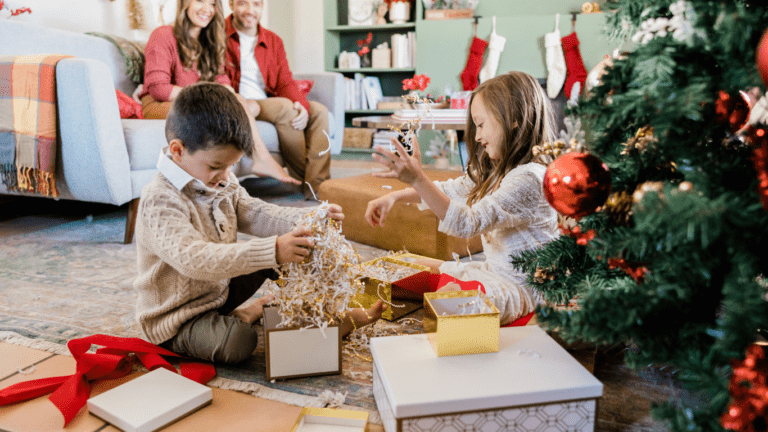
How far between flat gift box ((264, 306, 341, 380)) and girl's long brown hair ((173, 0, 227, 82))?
2.00 m

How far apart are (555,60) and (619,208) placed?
3523mm

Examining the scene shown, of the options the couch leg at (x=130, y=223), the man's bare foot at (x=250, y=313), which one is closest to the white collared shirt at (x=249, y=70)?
the couch leg at (x=130, y=223)

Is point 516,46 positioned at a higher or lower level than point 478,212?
higher

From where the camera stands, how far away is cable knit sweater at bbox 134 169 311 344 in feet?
3.19

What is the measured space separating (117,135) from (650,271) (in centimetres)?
186

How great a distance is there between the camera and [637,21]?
633 millimetres

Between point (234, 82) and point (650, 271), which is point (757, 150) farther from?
point (234, 82)

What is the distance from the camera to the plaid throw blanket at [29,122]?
6.16 feet

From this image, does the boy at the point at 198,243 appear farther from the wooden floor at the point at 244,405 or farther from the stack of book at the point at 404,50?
the stack of book at the point at 404,50

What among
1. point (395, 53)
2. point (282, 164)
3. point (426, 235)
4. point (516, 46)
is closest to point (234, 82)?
point (282, 164)

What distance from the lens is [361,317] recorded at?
1.17 m

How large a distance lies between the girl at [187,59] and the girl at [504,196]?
1283 mm

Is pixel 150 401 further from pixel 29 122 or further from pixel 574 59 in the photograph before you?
pixel 574 59

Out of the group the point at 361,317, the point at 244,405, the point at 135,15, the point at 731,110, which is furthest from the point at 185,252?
the point at 135,15
